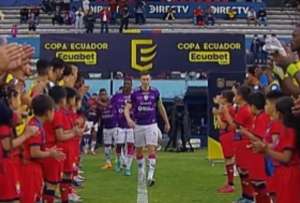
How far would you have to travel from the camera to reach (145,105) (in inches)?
733

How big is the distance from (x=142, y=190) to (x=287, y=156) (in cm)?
797

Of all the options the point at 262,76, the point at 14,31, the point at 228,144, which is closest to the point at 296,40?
the point at 228,144

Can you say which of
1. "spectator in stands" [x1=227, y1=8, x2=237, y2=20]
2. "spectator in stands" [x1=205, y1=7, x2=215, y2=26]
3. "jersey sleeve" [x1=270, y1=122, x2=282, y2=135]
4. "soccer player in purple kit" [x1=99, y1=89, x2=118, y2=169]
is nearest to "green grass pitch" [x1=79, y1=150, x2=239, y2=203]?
"soccer player in purple kit" [x1=99, y1=89, x2=118, y2=169]

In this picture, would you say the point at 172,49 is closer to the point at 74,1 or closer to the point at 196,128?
the point at 196,128

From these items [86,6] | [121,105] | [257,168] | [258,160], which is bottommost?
[257,168]

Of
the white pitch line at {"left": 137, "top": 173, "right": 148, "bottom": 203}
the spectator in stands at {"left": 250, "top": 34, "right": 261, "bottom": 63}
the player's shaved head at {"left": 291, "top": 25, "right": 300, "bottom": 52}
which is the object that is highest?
the spectator in stands at {"left": 250, "top": 34, "right": 261, "bottom": 63}

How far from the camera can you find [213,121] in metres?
23.8

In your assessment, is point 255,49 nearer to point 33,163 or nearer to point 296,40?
point 33,163

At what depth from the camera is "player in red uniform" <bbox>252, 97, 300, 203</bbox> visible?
8.67m

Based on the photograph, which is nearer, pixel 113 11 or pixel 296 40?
pixel 296 40

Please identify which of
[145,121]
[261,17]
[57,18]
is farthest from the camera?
[261,17]

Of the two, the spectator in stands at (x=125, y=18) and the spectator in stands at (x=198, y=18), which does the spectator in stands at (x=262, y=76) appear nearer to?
the spectator in stands at (x=125, y=18)

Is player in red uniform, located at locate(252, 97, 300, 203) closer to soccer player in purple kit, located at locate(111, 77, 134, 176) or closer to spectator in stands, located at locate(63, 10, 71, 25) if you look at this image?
soccer player in purple kit, located at locate(111, 77, 134, 176)

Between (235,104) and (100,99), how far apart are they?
13.3 meters
